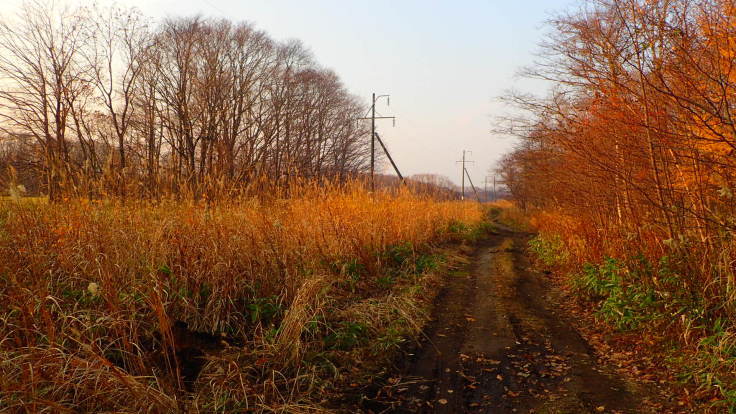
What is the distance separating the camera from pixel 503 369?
3793mm

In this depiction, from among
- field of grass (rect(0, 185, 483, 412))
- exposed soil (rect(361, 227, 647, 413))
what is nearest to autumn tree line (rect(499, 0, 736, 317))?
exposed soil (rect(361, 227, 647, 413))

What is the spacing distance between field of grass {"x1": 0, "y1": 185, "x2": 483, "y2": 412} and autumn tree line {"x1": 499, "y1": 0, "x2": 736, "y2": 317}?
295 cm

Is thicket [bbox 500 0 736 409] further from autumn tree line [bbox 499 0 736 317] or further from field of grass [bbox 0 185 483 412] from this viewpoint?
field of grass [bbox 0 185 483 412]

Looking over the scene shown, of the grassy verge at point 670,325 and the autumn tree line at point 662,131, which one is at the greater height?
the autumn tree line at point 662,131

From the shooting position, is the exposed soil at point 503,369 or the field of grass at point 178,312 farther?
the exposed soil at point 503,369

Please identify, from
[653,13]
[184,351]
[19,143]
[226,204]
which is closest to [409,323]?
[184,351]

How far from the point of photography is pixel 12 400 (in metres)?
2.19

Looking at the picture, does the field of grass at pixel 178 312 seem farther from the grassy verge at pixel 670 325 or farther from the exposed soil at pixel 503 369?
the grassy verge at pixel 670 325

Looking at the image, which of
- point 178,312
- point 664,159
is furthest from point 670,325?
point 178,312

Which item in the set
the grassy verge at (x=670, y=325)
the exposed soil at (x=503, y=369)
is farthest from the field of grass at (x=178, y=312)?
the grassy verge at (x=670, y=325)

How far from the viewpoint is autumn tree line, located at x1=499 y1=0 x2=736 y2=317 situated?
3471 millimetres

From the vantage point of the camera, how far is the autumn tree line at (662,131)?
347 cm

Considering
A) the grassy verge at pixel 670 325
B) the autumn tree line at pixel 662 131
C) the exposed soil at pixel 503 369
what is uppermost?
the autumn tree line at pixel 662 131

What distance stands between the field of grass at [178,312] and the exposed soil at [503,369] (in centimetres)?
40
